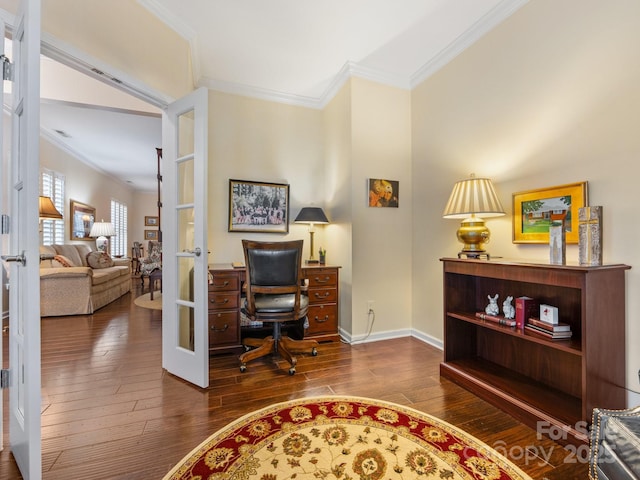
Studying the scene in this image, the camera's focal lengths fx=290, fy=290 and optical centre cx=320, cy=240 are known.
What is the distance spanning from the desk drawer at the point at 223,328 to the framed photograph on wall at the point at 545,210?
2.46 meters

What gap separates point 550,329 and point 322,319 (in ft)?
6.21

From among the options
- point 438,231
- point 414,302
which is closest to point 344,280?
point 414,302

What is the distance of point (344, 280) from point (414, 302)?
2.67ft

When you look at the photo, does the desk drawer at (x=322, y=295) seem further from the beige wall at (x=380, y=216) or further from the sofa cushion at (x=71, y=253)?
the sofa cushion at (x=71, y=253)

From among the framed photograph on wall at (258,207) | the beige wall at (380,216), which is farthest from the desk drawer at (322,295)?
the framed photograph on wall at (258,207)

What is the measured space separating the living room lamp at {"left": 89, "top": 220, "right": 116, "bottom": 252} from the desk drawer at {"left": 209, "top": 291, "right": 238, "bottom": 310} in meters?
5.53

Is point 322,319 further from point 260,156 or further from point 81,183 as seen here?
point 81,183

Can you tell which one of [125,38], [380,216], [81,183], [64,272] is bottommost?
[64,272]

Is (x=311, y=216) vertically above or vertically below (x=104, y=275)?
above

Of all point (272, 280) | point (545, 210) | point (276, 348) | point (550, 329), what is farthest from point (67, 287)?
point (545, 210)

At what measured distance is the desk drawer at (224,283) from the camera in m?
2.67

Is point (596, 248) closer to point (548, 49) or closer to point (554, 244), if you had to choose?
point (554, 244)

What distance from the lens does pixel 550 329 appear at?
1676mm

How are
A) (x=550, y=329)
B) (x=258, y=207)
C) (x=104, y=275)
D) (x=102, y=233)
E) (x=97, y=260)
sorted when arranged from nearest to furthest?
1. (x=550, y=329)
2. (x=258, y=207)
3. (x=104, y=275)
4. (x=97, y=260)
5. (x=102, y=233)
